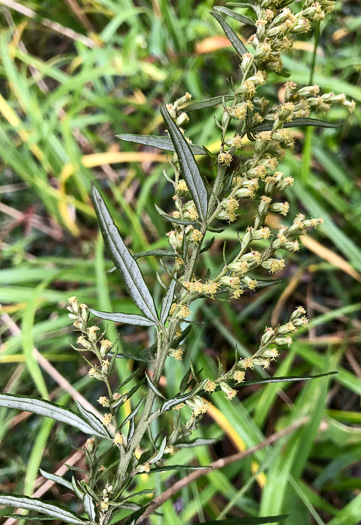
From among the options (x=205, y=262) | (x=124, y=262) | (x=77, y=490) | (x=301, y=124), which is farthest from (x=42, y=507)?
(x=205, y=262)

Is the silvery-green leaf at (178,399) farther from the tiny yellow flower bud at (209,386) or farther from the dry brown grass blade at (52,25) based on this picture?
the dry brown grass blade at (52,25)

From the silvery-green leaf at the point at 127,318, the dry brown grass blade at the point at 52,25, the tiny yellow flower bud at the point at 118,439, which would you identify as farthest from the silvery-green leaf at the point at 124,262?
the dry brown grass blade at the point at 52,25

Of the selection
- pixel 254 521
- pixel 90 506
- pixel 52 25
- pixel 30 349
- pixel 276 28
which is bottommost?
pixel 254 521

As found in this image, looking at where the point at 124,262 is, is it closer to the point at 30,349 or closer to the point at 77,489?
the point at 77,489

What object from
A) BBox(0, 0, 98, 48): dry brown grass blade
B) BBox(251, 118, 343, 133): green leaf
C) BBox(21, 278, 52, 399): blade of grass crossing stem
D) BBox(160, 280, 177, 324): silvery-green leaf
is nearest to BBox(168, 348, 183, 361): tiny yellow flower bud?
BBox(160, 280, 177, 324): silvery-green leaf

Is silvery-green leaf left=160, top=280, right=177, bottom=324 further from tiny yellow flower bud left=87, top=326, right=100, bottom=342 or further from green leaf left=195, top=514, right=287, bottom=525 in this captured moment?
green leaf left=195, top=514, right=287, bottom=525

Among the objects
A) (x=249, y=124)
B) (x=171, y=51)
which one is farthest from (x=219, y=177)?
(x=171, y=51)

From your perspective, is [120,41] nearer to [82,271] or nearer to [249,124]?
[82,271]
